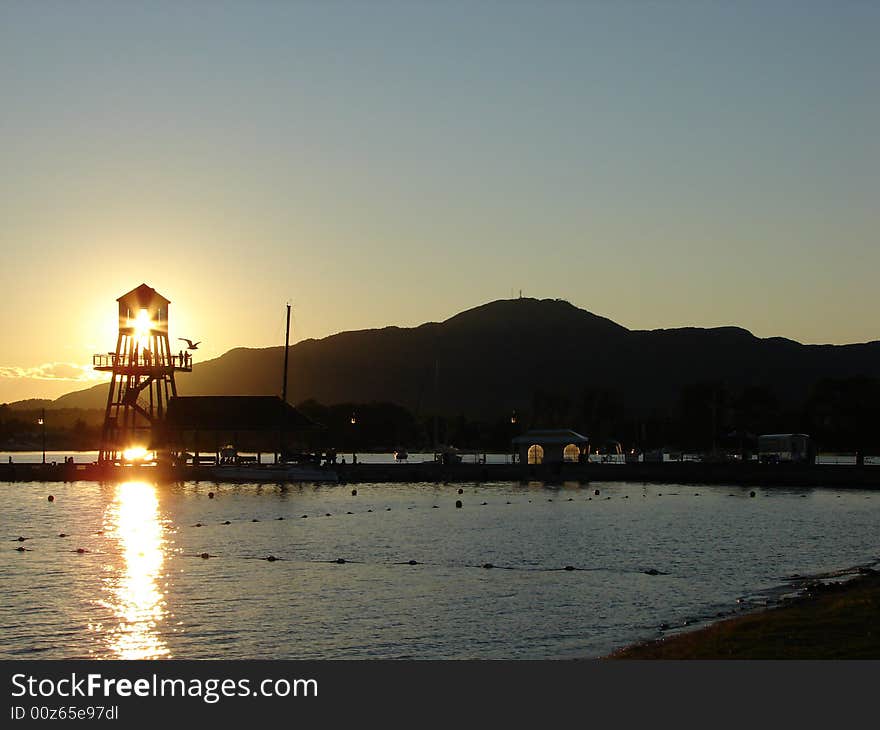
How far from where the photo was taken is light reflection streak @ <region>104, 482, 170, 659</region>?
27.4m

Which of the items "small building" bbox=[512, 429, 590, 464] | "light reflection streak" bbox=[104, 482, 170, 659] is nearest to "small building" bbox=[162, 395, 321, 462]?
"small building" bbox=[512, 429, 590, 464]

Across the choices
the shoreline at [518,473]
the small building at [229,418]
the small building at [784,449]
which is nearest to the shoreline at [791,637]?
the shoreline at [518,473]

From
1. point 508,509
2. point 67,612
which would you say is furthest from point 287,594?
point 508,509

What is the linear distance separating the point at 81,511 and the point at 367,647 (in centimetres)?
5578

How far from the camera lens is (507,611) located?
105 ft

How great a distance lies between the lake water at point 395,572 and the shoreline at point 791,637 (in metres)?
2.57

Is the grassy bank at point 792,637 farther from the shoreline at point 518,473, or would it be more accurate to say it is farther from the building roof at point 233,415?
the building roof at point 233,415

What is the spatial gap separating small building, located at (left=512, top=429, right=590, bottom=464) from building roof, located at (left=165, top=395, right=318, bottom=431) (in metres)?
24.3

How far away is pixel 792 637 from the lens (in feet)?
70.8

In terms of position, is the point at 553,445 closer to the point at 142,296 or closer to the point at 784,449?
the point at 784,449

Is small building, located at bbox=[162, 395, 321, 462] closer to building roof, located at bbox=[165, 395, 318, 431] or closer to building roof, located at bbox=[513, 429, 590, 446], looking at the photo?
building roof, located at bbox=[165, 395, 318, 431]

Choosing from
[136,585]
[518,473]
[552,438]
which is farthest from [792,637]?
[552,438]

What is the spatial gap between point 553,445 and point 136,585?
3217 inches
